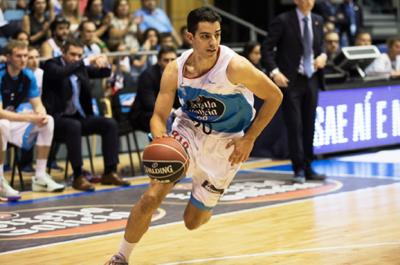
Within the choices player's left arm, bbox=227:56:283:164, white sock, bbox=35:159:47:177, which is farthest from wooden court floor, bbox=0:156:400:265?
white sock, bbox=35:159:47:177

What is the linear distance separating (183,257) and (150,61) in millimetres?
6593

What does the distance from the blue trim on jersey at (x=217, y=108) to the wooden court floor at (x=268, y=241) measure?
0.93 m

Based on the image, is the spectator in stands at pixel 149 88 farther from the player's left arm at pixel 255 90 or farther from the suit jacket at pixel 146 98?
the player's left arm at pixel 255 90

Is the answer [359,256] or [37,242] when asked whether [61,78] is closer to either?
[37,242]

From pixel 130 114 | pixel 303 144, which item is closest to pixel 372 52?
pixel 303 144

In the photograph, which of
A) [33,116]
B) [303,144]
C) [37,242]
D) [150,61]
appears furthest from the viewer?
[150,61]

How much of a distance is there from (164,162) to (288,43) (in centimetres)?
501

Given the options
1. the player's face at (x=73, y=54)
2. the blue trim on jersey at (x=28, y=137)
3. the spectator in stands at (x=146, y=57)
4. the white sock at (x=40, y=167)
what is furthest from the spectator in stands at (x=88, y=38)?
the white sock at (x=40, y=167)

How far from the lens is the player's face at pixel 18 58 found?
9652 mm

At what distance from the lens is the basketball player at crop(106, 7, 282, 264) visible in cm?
600

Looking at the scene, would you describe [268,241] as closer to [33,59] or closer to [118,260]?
[118,260]

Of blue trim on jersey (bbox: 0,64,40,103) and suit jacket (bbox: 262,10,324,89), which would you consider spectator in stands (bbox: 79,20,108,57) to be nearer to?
blue trim on jersey (bbox: 0,64,40,103)

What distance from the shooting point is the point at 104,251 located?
6988 millimetres

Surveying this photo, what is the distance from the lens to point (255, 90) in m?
6.11
